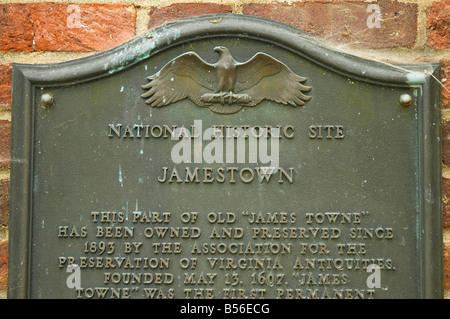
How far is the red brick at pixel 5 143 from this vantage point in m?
1.65

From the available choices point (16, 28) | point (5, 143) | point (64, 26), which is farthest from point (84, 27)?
point (5, 143)

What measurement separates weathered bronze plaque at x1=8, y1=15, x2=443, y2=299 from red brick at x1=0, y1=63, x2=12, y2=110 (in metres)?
0.10

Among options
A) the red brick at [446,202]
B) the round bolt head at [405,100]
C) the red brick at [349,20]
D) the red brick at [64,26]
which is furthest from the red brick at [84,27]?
the red brick at [446,202]

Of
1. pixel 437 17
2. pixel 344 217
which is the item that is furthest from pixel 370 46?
pixel 344 217

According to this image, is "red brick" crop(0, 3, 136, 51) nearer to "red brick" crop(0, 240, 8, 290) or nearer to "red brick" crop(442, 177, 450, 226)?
"red brick" crop(0, 240, 8, 290)

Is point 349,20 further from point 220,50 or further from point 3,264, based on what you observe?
point 3,264

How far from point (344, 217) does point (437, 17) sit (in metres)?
0.74

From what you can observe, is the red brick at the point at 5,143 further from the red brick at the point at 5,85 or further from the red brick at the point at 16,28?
the red brick at the point at 16,28

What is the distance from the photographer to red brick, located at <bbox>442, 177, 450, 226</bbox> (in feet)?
5.33

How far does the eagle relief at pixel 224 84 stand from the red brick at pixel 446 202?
0.52 metres

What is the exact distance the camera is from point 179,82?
1.58 meters

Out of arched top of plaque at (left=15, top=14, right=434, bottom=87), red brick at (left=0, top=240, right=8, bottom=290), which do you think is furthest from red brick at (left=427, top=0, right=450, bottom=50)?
red brick at (left=0, top=240, right=8, bottom=290)

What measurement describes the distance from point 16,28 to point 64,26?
16 cm

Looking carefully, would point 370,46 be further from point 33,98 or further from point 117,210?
point 33,98
